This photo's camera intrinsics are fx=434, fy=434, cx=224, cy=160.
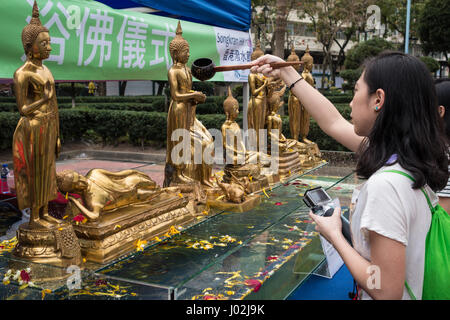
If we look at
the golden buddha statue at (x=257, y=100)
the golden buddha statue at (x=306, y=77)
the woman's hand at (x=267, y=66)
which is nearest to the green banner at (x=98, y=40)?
the golden buddha statue at (x=257, y=100)

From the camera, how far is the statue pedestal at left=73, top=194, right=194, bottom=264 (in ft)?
6.17

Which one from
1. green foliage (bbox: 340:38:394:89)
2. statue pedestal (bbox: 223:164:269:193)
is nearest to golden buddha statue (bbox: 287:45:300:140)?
statue pedestal (bbox: 223:164:269:193)

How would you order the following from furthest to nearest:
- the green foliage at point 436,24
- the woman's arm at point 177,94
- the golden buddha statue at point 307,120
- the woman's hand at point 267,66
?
the green foliage at point 436,24 < the golden buddha statue at point 307,120 < the woman's arm at point 177,94 < the woman's hand at point 267,66

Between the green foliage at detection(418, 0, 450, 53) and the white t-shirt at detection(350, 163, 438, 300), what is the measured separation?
45.3 ft

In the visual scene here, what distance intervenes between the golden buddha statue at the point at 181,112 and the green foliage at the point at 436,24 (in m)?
12.6

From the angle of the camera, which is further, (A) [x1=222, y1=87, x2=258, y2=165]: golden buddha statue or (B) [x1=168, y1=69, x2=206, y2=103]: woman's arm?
(A) [x1=222, y1=87, x2=258, y2=165]: golden buddha statue

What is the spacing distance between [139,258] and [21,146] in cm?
67

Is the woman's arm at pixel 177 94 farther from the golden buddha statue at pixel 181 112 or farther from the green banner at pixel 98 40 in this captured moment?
the green banner at pixel 98 40

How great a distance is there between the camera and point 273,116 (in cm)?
378

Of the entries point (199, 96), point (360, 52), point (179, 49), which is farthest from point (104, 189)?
point (360, 52)

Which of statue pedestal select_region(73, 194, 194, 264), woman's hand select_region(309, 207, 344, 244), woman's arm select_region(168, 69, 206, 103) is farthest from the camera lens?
woman's arm select_region(168, 69, 206, 103)

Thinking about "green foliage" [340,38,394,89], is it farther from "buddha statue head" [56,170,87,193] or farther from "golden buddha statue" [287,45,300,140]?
"buddha statue head" [56,170,87,193]

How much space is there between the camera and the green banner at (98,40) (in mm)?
2387

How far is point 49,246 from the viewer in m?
1.77
